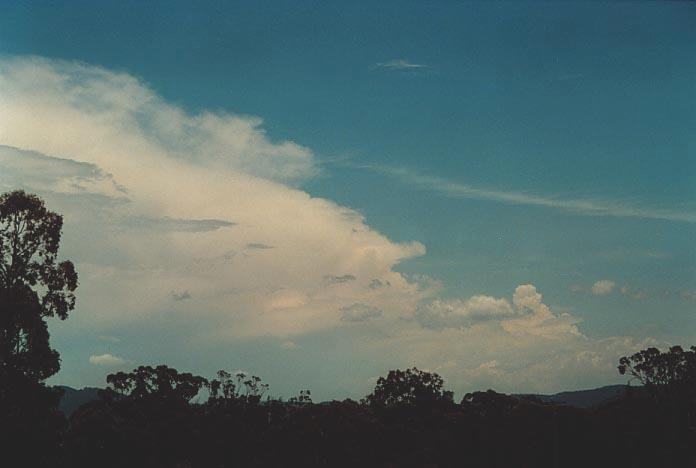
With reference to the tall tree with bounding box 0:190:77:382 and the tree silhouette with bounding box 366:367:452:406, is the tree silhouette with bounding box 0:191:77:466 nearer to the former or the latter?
the tall tree with bounding box 0:190:77:382

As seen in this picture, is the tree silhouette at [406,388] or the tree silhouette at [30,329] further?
the tree silhouette at [406,388]

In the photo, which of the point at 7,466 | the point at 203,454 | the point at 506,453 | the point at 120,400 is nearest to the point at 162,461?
the point at 203,454

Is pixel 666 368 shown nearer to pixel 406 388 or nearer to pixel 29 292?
pixel 406 388

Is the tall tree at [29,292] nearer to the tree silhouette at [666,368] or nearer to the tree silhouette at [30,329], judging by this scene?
the tree silhouette at [30,329]

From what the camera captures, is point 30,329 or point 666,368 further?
point 666,368

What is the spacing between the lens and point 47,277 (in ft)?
158

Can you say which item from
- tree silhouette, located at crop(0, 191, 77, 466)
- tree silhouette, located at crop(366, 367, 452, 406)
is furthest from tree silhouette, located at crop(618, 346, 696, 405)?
tree silhouette, located at crop(0, 191, 77, 466)

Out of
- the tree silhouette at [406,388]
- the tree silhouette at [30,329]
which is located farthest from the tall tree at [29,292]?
the tree silhouette at [406,388]

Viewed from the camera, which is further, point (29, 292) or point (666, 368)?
point (666, 368)

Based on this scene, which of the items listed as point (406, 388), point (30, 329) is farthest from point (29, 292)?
point (406, 388)

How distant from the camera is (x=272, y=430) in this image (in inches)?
2184

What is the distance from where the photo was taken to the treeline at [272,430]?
4484 cm

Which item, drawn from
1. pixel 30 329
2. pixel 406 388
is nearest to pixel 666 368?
pixel 406 388

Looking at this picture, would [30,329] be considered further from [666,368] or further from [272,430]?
[666,368]
